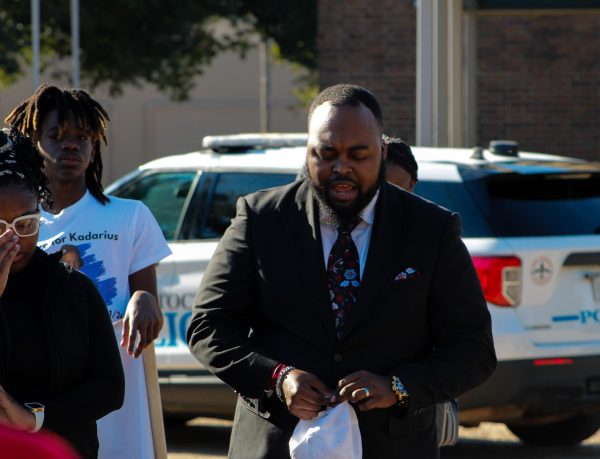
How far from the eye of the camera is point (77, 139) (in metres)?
4.27

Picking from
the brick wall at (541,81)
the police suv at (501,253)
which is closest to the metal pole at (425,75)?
the police suv at (501,253)

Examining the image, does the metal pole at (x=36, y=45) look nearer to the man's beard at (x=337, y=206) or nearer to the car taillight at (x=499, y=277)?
the car taillight at (x=499, y=277)

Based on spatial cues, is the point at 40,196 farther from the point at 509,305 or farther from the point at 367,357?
the point at 509,305

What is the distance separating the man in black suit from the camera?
126 inches

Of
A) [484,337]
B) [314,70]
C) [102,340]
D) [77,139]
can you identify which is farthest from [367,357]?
[314,70]

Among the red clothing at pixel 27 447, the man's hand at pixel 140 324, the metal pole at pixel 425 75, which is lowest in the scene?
the man's hand at pixel 140 324

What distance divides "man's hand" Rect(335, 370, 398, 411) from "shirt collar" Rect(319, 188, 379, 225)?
43 centimetres

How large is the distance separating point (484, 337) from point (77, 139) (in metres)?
1.67

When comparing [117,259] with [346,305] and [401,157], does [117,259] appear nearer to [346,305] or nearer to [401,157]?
[346,305]

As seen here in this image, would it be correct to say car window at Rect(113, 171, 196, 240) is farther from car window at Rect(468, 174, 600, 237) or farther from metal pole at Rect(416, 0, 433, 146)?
metal pole at Rect(416, 0, 433, 146)

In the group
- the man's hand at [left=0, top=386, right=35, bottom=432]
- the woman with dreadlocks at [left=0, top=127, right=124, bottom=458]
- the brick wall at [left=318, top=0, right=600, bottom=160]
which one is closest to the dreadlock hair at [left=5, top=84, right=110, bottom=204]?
the woman with dreadlocks at [left=0, top=127, right=124, bottom=458]

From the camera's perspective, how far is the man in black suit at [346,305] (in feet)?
10.5

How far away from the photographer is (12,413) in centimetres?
297

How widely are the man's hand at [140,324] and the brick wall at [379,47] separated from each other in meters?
13.5
